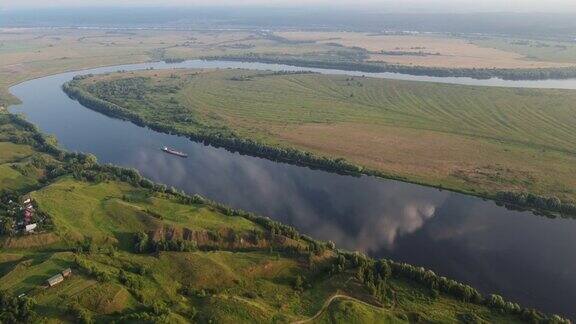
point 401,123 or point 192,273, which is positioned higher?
point 401,123

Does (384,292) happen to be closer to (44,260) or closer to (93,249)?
(93,249)

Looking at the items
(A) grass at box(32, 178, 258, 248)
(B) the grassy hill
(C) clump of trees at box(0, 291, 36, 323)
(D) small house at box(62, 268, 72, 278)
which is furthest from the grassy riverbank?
(C) clump of trees at box(0, 291, 36, 323)

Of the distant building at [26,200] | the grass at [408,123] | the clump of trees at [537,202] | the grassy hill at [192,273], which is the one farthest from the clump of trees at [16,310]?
the clump of trees at [537,202]

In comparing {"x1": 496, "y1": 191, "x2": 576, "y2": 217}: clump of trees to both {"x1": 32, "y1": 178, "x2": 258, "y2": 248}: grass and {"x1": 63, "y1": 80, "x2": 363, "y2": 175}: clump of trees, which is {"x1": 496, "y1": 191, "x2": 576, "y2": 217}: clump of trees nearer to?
{"x1": 63, "y1": 80, "x2": 363, "y2": 175}: clump of trees

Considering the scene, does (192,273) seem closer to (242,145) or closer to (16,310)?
(16,310)

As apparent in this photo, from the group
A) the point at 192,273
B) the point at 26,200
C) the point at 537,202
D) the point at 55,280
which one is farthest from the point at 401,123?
the point at 55,280
